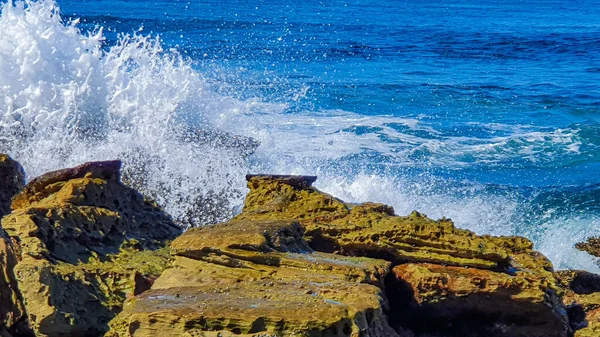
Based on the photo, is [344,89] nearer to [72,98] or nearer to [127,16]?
[72,98]

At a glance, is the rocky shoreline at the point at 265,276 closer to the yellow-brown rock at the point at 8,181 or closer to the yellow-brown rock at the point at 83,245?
the yellow-brown rock at the point at 83,245

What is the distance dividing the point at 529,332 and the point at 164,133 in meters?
6.73

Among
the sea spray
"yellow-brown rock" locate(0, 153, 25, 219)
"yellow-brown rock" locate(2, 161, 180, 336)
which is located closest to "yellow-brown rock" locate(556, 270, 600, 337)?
"yellow-brown rock" locate(2, 161, 180, 336)

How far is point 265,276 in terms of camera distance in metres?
4.28

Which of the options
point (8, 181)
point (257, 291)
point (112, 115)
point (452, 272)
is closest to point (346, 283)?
point (257, 291)

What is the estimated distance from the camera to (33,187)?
556 cm

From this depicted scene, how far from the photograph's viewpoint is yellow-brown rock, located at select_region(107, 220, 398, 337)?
3514 millimetres

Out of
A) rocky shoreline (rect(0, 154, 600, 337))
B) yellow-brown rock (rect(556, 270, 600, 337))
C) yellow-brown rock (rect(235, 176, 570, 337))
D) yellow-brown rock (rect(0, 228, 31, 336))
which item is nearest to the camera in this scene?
rocky shoreline (rect(0, 154, 600, 337))

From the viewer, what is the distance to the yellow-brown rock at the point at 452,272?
458cm

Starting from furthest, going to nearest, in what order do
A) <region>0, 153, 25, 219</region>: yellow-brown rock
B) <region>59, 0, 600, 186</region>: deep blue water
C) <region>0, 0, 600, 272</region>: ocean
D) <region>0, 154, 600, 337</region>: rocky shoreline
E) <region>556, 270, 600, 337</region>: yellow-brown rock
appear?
<region>59, 0, 600, 186</region>: deep blue water
<region>0, 0, 600, 272</region>: ocean
<region>0, 153, 25, 219</region>: yellow-brown rock
<region>556, 270, 600, 337</region>: yellow-brown rock
<region>0, 154, 600, 337</region>: rocky shoreline

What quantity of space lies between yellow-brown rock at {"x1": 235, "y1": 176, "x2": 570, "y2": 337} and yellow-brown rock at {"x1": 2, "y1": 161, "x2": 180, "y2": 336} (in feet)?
2.44

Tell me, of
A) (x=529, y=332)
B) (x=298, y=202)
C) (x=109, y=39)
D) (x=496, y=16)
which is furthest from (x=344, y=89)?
(x=496, y=16)

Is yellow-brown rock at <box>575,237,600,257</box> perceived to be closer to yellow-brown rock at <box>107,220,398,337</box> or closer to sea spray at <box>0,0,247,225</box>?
sea spray at <box>0,0,247,225</box>

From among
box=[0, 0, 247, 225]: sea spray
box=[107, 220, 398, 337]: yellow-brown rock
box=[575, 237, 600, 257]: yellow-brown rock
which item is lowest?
box=[107, 220, 398, 337]: yellow-brown rock
